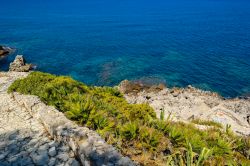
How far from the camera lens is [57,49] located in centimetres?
6316

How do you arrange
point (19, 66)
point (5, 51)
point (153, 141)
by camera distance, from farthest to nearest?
point (5, 51)
point (19, 66)
point (153, 141)

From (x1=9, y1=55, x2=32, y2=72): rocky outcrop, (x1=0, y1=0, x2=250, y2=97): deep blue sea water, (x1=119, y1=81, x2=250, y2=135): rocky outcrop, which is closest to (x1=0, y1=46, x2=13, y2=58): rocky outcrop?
(x1=0, y1=0, x2=250, y2=97): deep blue sea water

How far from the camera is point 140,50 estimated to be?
208 feet

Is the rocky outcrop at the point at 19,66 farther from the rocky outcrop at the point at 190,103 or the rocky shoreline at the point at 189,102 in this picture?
the rocky outcrop at the point at 190,103

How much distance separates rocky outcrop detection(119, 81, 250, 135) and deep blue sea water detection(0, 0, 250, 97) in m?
4.47

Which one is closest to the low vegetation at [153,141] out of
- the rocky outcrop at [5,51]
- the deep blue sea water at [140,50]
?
the deep blue sea water at [140,50]

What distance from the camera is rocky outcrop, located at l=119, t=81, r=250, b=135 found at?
87.5 feet

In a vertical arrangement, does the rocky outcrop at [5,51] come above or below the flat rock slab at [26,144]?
below

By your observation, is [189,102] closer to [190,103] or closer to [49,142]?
[190,103]

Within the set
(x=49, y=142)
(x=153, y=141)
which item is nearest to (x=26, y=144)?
(x=49, y=142)

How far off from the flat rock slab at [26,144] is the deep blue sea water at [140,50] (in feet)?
95.1

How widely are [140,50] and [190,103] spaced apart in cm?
3248

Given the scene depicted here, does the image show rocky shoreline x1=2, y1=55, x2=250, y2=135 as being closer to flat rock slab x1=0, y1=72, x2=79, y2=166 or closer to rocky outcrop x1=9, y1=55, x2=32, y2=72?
flat rock slab x1=0, y1=72, x2=79, y2=166

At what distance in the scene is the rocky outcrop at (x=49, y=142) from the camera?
8.86 meters
